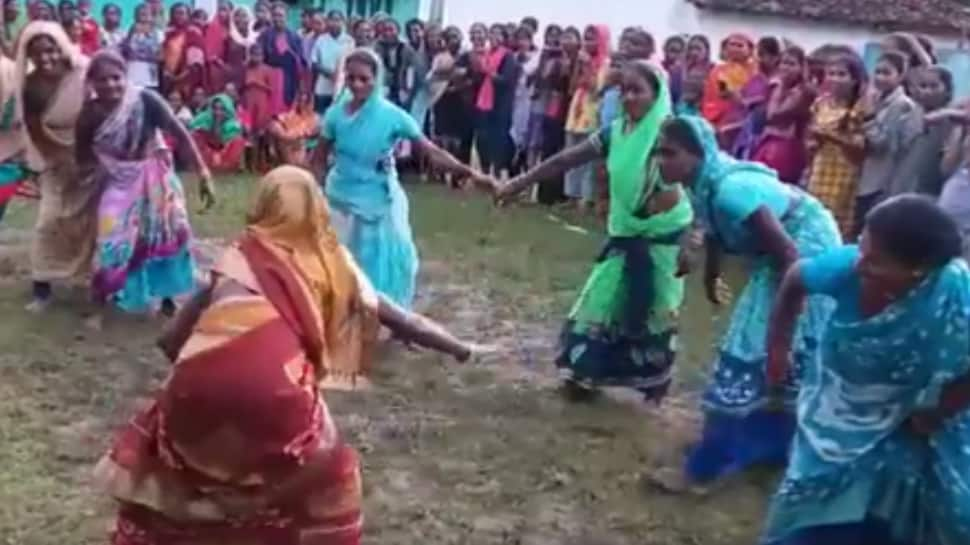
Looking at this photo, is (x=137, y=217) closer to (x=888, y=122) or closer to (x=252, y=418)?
(x=888, y=122)

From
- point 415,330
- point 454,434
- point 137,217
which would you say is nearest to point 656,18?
point 137,217

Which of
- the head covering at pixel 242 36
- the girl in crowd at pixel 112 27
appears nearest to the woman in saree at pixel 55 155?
the girl in crowd at pixel 112 27

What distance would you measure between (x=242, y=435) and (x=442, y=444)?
2982 mm

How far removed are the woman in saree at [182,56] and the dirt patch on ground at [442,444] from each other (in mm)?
7641

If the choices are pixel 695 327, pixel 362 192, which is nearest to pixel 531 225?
pixel 695 327

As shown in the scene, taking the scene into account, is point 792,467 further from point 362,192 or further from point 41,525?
point 362,192

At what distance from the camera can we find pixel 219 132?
16.2 m

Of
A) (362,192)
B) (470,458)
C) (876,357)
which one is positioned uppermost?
(876,357)

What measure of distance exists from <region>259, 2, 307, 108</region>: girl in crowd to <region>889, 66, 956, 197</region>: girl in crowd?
8.57m

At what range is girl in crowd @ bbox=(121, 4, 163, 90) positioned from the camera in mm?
16156

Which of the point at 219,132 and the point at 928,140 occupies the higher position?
the point at 928,140

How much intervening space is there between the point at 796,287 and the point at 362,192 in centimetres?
410

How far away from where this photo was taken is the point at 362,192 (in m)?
8.34

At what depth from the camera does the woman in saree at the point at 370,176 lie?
8.22 m
